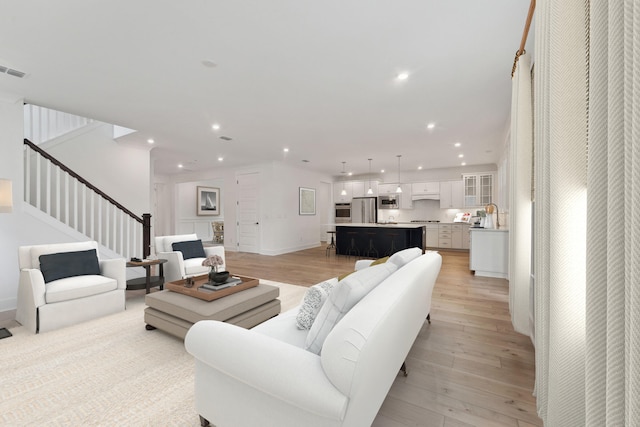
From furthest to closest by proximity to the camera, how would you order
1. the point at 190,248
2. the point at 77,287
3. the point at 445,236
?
1. the point at 445,236
2. the point at 190,248
3. the point at 77,287

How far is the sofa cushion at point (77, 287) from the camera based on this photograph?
111 inches

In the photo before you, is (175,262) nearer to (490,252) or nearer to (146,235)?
(146,235)

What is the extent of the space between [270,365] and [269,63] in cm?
267

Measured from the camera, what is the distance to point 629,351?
20.2 inches

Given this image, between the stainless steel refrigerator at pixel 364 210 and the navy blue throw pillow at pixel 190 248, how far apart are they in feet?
21.0

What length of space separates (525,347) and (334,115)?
11.6 feet

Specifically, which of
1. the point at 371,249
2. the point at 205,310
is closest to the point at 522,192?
the point at 205,310

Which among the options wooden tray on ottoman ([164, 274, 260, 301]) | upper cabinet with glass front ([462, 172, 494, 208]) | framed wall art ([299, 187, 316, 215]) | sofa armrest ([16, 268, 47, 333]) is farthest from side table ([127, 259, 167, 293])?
upper cabinet with glass front ([462, 172, 494, 208])

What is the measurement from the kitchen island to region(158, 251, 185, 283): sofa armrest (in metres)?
4.35

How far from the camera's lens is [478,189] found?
27.3ft

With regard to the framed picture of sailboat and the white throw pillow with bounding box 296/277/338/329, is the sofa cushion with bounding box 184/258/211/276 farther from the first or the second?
the framed picture of sailboat

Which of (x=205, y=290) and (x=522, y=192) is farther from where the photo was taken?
(x=205, y=290)

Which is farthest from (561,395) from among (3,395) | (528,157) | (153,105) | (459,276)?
(153,105)

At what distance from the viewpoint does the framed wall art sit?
890 cm
